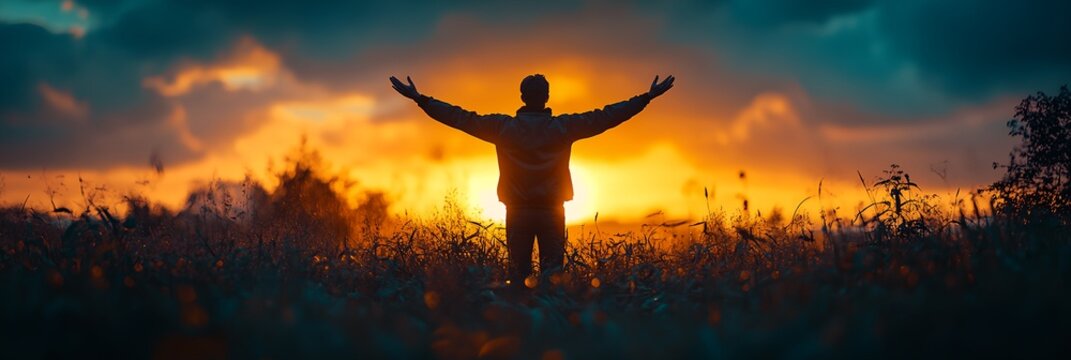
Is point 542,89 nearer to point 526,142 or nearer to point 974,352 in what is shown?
point 526,142

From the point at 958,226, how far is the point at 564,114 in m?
4.00

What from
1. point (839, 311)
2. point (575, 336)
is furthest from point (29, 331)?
point (839, 311)

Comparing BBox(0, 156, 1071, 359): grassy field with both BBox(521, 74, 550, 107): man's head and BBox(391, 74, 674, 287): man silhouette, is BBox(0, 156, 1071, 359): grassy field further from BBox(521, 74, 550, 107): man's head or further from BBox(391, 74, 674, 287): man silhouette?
BBox(521, 74, 550, 107): man's head

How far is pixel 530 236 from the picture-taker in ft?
29.6

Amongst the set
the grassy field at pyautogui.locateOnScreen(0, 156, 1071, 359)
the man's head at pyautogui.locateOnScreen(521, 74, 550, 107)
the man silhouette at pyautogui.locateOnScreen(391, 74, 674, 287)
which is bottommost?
the grassy field at pyautogui.locateOnScreen(0, 156, 1071, 359)

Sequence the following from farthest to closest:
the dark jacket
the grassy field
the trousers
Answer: the trousers → the dark jacket → the grassy field

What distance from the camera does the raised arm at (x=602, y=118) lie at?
890 cm

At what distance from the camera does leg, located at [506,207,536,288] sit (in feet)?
29.3

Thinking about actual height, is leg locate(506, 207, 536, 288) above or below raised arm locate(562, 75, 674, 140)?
below

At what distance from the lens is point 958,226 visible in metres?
7.73

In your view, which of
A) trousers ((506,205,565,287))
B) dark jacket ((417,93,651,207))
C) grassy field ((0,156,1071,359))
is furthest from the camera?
trousers ((506,205,565,287))

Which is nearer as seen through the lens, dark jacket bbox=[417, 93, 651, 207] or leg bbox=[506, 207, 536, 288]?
dark jacket bbox=[417, 93, 651, 207]

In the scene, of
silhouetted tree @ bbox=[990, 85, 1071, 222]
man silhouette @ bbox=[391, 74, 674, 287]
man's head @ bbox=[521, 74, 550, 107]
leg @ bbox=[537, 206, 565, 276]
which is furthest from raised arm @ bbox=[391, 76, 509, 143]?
silhouetted tree @ bbox=[990, 85, 1071, 222]

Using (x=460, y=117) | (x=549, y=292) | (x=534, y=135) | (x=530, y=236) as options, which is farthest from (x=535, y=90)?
(x=549, y=292)
